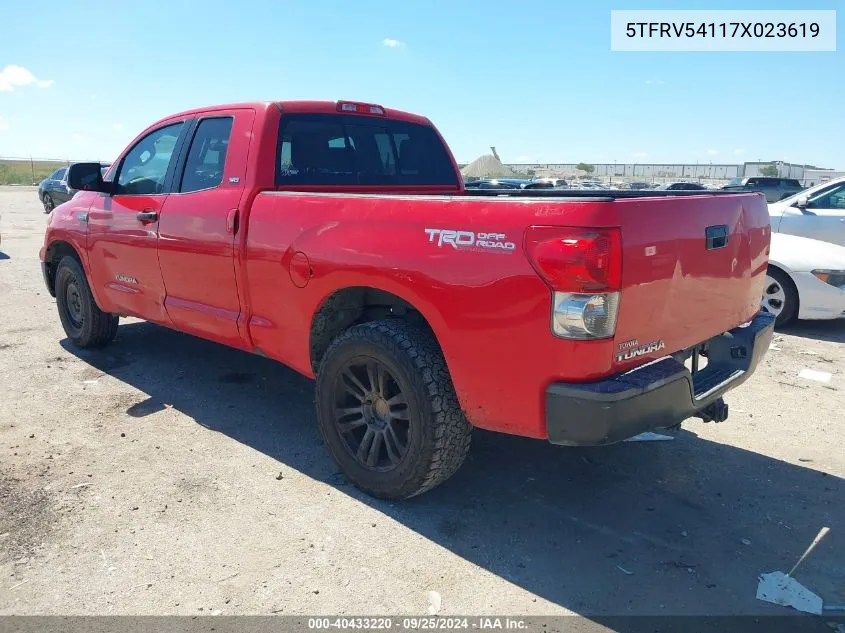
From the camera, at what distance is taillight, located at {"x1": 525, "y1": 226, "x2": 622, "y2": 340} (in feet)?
8.30

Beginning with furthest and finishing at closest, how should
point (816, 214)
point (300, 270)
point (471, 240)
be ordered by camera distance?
point (816, 214) < point (300, 270) < point (471, 240)

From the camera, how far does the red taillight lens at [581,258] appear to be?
2525 millimetres

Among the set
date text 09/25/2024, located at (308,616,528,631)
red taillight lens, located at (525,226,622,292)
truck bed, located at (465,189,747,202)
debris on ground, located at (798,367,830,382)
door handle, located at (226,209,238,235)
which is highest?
truck bed, located at (465,189,747,202)

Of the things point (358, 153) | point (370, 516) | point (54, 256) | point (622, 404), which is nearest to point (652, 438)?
point (622, 404)

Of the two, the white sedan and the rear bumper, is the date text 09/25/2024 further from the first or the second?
the white sedan

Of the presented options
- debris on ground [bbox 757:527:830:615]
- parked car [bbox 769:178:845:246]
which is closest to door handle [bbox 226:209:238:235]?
debris on ground [bbox 757:527:830:615]

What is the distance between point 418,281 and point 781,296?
18.4ft

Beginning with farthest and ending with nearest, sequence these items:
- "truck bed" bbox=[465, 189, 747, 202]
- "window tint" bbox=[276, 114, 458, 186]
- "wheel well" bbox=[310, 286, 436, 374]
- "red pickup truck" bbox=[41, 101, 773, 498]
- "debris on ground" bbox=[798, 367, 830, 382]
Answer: "debris on ground" bbox=[798, 367, 830, 382], "window tint" bbox=[276, 114, 458, 186], "wheel well" bbox=[310, 286, 436, 374], "truck bed" bbox=[465, 189, 747, 202], "red pickup truck" bbox=[41, 101, 773, 498]

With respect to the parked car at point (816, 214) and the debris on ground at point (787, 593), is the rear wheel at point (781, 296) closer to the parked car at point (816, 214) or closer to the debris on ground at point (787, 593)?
the parked car at point (816, 214)

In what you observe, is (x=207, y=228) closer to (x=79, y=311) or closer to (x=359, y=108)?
(x=359, y=108)

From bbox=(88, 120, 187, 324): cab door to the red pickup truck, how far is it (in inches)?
0.9

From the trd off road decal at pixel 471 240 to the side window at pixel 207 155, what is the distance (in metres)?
1.89

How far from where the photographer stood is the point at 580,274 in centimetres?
254

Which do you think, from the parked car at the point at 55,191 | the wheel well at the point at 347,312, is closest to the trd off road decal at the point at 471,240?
the wheel well at the point at 347,312
